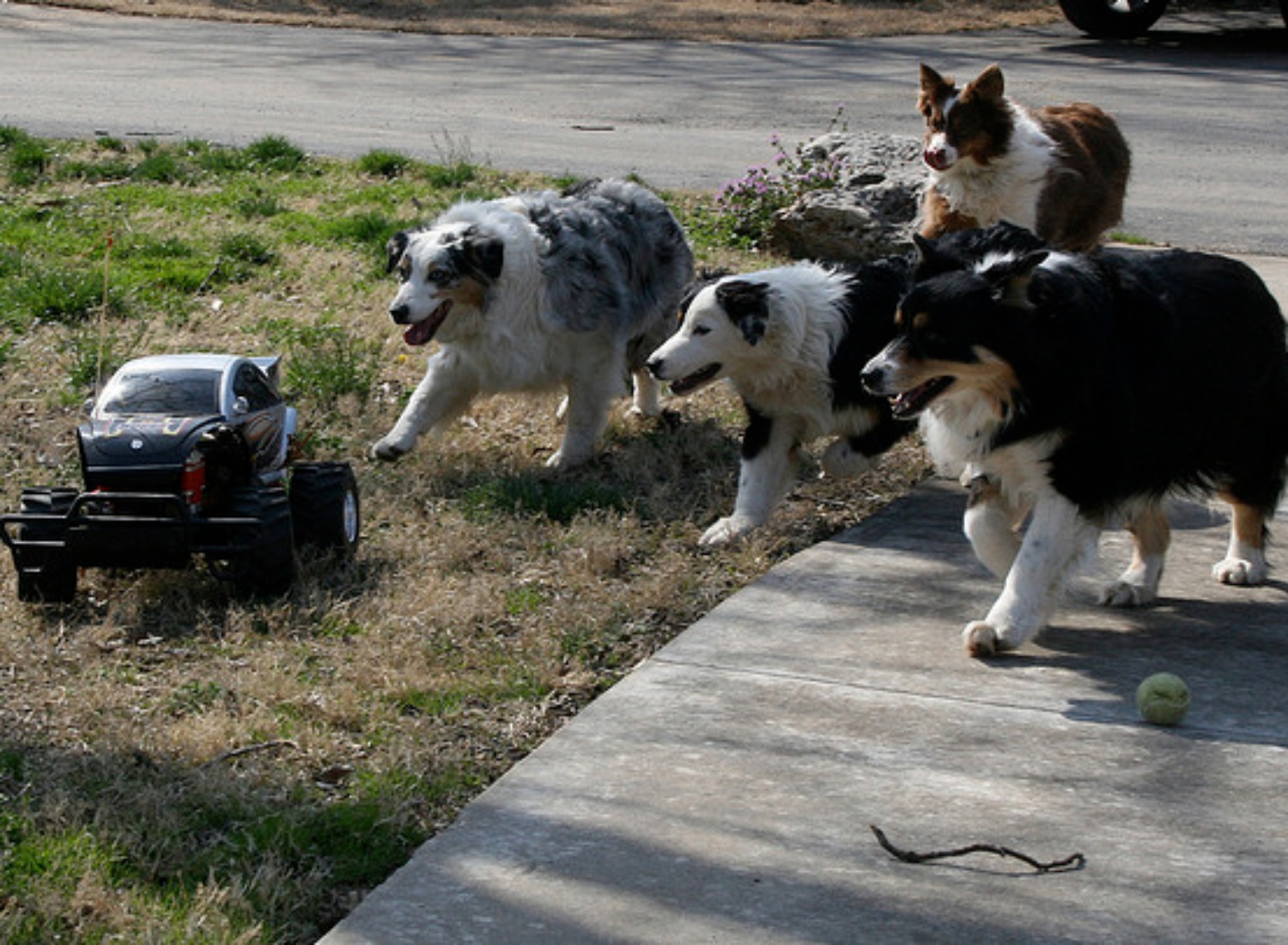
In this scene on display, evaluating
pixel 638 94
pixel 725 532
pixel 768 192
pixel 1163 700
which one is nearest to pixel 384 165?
pixel 768 192

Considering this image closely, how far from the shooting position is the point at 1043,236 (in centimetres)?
841

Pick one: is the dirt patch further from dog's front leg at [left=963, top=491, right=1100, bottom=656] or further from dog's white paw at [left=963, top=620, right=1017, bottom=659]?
dog's white paw at [left=963, top=620, right=1017, bottom=659]

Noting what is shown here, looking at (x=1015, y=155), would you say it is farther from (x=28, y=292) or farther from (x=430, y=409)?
(x=28, y=292)

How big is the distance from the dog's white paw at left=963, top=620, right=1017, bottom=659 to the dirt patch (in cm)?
1784

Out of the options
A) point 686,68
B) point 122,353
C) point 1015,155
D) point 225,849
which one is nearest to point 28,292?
point 122,353

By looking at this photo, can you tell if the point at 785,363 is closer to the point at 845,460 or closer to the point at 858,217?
the point at 845,460

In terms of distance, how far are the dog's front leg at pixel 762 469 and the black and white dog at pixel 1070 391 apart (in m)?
1.18

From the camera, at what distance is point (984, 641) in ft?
18.1

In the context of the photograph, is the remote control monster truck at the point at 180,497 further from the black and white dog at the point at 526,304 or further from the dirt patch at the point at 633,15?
the dirt patch at the point at 633,15

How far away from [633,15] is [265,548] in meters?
19.3

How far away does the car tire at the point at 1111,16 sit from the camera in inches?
861

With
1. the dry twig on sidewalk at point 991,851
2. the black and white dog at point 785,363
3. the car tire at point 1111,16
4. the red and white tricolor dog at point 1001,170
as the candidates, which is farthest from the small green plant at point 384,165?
the car tire at point 1111,16

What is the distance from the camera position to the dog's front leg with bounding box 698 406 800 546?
273 inches

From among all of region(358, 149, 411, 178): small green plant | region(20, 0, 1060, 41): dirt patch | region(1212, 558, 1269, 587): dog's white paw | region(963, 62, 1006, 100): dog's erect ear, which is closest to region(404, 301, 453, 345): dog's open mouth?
region(963, 62, 1006, 100): dog's erect ear
